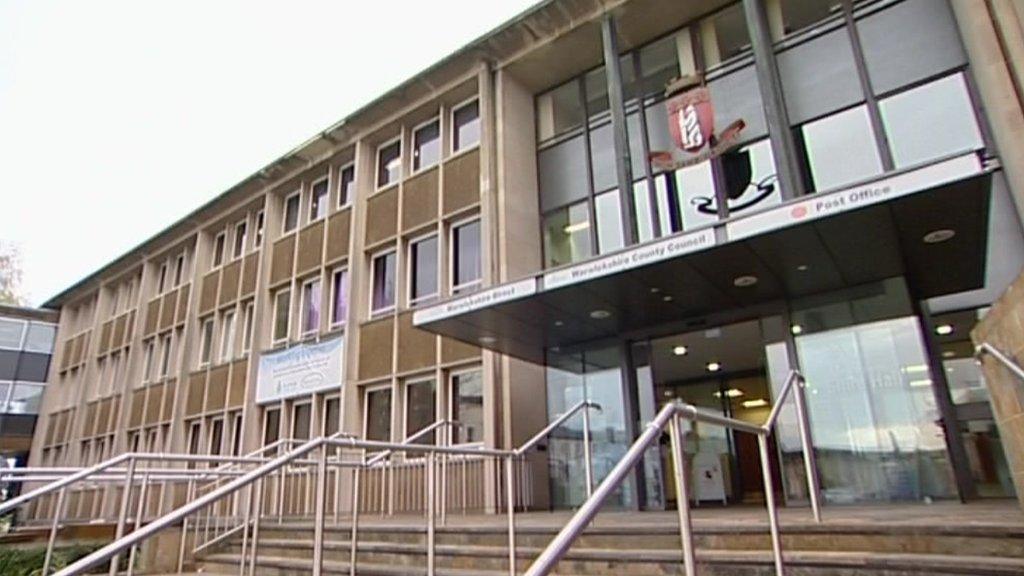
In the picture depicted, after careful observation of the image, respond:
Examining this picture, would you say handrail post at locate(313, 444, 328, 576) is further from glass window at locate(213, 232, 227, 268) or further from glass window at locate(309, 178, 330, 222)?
glass window at locate(213, 232, 227, 268)

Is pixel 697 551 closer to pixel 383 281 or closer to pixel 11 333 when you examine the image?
pixel 383 281

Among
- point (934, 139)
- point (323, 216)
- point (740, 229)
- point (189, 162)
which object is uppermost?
point (189, 162)

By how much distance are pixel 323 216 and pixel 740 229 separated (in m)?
10.8

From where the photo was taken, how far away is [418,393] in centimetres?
1127

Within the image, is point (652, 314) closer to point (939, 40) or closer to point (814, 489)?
point (814, 489)

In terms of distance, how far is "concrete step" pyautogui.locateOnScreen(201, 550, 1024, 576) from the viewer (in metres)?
3.25

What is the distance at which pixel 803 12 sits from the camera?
Result: 915 centimetres

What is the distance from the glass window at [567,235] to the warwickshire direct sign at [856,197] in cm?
440

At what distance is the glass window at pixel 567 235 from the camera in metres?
10.5

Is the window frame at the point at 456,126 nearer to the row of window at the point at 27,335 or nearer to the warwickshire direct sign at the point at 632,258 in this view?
the warwickshire direct sign at the point at 632,258

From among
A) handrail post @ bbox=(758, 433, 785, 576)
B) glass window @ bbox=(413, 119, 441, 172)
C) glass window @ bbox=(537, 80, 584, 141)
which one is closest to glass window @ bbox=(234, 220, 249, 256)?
glass window @ bbox=(413, 119, 441, 172)

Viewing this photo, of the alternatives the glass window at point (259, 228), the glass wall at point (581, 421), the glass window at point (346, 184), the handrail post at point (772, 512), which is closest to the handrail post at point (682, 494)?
the handrail post at point (772, 512)

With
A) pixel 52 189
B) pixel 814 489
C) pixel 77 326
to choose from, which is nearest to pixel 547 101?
pixel 814 489

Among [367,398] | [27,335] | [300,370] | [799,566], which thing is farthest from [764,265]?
[27,335]
